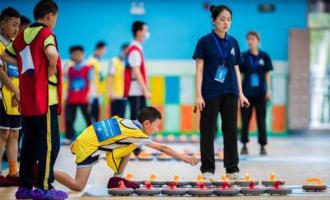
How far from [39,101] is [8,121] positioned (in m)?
1.24

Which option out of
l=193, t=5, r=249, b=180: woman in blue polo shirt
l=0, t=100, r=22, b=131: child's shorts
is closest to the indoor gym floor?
l=193, t=5, r=249, b=180: woman in blue polo shirt

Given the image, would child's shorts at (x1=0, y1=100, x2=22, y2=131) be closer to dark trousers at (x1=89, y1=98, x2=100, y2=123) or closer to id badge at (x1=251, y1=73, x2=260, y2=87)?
id badge at (x1=251, y1=73, x2=260, y2=87)

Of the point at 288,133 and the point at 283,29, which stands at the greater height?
the point at 283,29

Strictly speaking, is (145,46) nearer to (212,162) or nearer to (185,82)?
(185,82)

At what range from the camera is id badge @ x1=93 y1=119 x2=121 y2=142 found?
5.83m

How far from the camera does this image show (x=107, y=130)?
5867 millimetres

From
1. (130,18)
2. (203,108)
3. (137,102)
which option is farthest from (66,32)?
(203,108)

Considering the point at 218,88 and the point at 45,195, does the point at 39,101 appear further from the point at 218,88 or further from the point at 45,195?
the point at 218,88

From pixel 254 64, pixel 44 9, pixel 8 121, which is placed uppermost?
pixel 44 9

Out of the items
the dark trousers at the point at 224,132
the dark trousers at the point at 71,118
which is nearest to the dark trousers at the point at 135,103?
the dark trousers at the point at 224,132

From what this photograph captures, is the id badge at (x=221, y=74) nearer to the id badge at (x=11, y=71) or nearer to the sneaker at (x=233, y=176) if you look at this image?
Result: the sneaker at (x=233, y=176)

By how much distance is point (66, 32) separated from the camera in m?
13.8

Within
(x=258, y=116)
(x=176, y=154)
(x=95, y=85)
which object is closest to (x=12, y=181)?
(x=176, y=154)

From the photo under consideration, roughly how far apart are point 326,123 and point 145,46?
4.21 metres
